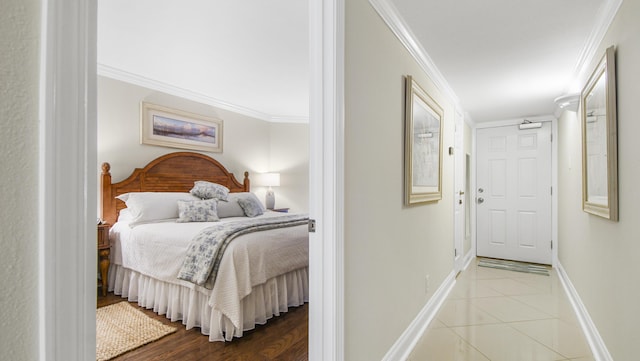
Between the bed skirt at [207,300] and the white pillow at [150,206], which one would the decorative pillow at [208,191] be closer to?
the white pillow at [150,206]

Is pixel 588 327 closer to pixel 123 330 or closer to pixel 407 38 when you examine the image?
pixel 407 38

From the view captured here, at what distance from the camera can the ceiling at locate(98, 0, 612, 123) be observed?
82.0 inches

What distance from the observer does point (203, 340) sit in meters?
2.36

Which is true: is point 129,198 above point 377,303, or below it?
above

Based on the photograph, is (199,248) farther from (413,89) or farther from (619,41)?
(619,41)

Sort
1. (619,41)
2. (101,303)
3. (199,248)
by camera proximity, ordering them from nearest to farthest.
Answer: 1. (619,41)
2. (199,248)
3. (101,303)

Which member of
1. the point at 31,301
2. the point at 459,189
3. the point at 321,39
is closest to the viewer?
the point at 31,301

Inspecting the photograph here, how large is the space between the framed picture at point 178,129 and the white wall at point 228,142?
7cm

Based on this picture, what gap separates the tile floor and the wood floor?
839 mm

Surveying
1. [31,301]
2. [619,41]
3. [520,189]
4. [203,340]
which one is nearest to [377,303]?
[203,340]

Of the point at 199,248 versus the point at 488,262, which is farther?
the point at 488,262

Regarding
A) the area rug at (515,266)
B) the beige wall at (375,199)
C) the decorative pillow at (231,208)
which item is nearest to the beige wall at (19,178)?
the beige wall at (375,199)

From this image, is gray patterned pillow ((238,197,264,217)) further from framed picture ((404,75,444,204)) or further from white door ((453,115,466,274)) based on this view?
white door ((453,115,466,274))

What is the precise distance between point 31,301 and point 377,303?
5.42ft
